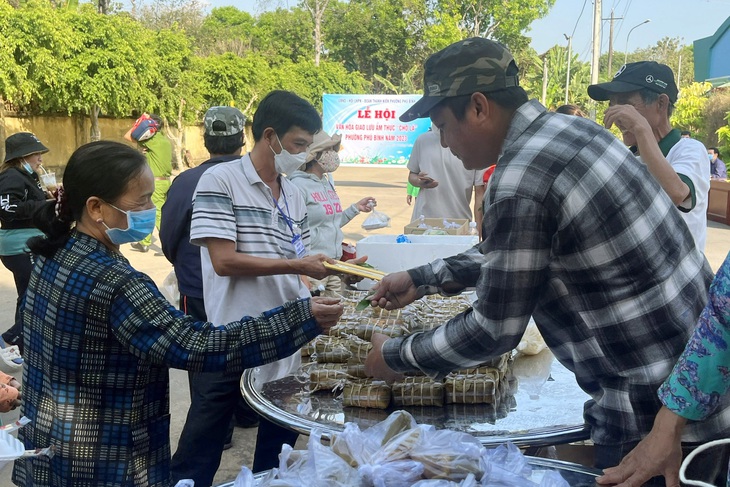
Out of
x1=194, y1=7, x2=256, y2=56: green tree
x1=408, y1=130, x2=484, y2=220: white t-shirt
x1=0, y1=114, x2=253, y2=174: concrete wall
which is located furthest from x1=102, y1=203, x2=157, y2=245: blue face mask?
x1=194, y1=7, x2=256, y2=56: green tree

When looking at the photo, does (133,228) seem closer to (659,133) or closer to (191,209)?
(191,209)

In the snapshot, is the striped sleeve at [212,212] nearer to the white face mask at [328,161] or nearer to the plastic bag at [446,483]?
the plastic bag at [446,483]

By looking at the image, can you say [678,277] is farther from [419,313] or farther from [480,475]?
[419,313]

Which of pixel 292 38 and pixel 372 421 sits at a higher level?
pixel 292 38

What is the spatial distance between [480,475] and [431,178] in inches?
192

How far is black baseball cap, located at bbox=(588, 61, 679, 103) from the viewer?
309 centimetres

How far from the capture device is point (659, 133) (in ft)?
10.7

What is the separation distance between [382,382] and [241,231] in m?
0.97

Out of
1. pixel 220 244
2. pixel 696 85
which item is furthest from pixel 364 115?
pixel 220 244

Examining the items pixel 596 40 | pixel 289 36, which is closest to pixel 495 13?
pixel 289 36

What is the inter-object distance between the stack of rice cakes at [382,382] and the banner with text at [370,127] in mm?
19334

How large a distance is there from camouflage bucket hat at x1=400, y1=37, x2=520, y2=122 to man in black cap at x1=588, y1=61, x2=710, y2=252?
4.49 ft

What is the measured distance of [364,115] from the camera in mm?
A: 22094

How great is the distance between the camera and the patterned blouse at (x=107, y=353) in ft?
5.83
